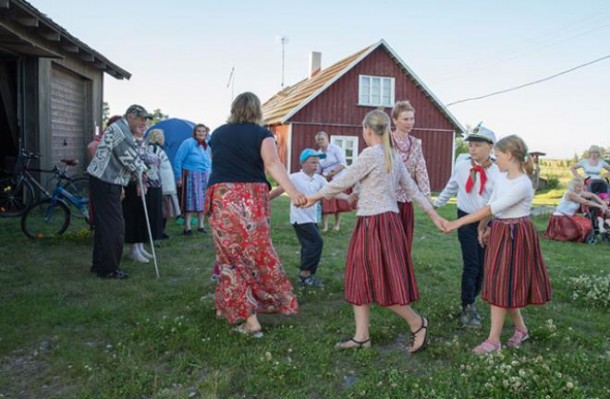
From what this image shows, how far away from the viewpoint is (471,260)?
4.84 m

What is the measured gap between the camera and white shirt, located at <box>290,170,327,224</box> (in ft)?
19.6

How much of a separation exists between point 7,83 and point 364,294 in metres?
9.82

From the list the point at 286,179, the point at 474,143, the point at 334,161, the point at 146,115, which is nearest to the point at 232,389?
the point at 286,179

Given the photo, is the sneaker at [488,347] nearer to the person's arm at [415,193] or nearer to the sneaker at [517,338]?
the sneaker at [517,338]

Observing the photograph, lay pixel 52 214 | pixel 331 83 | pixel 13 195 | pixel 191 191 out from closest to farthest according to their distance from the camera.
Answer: pixel 52 214 < pixel 191 191 < pixel 13 195 < pixel 331 83

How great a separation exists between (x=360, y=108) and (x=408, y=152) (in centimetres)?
1993

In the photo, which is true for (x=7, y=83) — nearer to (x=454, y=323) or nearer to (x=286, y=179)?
(x=286, y=179)

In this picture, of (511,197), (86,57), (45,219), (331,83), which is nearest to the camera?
(511,197)

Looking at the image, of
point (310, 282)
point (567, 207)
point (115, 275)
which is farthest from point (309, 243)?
point (567, 207)

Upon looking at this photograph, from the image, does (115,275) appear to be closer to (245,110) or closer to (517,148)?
(245,110)

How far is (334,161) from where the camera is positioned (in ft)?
32.7

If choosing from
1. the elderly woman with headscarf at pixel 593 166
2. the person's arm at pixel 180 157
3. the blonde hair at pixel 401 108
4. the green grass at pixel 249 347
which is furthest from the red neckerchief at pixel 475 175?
the elderly woman with headscarf at pixel 593 166

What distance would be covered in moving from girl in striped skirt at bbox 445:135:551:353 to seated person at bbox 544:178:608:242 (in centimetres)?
683

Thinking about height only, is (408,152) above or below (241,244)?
above
